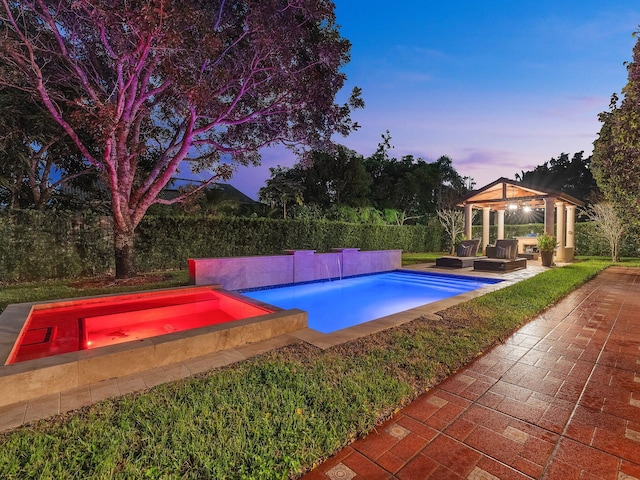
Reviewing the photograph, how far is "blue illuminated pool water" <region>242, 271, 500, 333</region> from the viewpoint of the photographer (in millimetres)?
7555

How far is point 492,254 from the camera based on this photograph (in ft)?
43.9

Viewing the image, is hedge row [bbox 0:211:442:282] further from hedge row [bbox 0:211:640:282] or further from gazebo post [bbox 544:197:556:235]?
gazebo post [bbox 544:197:556:235]

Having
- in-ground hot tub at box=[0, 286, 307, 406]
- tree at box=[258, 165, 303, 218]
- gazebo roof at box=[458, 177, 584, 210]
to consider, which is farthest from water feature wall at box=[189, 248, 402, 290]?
tree at box=[258, 165, 303, 218]

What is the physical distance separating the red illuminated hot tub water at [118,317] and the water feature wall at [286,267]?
1.49 metres

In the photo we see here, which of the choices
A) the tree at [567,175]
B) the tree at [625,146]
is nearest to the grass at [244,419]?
the tree at [625,146]

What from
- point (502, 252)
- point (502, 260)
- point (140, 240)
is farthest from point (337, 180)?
point (140, 240)

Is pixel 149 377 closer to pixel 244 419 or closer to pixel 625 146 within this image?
pixel 244 419

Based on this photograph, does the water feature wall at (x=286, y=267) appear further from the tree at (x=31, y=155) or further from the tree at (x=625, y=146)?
the tree at (x=625, y=146)

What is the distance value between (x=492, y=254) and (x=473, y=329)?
33.8 ft

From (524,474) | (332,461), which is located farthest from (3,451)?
(524,474)

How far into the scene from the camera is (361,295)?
31.1ft

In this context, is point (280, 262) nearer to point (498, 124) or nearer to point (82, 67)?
point (82, 67)

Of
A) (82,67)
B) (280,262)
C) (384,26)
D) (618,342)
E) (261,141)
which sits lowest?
(618,342)

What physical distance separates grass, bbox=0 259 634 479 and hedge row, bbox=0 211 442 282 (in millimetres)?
8813
